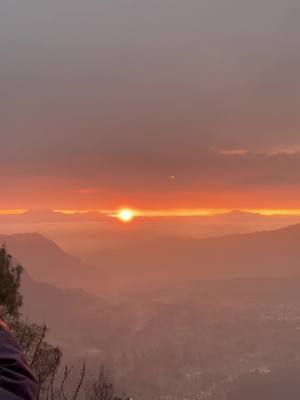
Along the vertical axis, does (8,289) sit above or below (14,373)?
below

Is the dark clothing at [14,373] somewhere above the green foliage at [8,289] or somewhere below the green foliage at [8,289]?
above

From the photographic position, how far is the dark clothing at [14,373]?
163cm

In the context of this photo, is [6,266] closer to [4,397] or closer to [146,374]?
[4,397]

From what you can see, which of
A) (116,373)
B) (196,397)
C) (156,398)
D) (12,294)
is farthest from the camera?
(116,373)

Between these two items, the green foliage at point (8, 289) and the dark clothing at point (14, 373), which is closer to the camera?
the dark clothing at point (14, 373)

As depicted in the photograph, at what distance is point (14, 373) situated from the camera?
1.71m

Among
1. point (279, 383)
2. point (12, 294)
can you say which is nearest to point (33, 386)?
point (12, 294)

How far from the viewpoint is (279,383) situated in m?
183

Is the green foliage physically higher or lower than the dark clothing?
lower

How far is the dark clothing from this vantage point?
163 centimetres

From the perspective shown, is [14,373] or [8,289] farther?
[8,289]

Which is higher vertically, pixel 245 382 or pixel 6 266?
pixel 6 266

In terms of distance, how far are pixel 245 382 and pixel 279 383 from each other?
14230 mm

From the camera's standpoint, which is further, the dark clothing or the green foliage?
the green foliage
